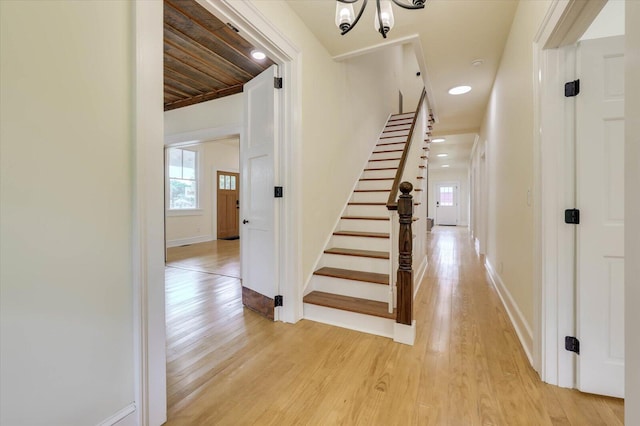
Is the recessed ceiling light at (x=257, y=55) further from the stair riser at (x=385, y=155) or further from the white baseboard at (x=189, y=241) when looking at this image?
the white baseboard at (x=189, y=241)

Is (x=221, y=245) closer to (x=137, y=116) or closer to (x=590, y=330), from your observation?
(x=137, y=116)

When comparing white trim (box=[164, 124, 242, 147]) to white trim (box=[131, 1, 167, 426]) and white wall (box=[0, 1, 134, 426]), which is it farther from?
white wall (box=[0, 1, 134, 426])

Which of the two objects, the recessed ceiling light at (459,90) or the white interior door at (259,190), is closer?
the white interior door at (259,190)

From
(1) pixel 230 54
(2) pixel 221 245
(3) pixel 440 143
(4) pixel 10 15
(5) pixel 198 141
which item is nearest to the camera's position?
(4) pixel 10 15

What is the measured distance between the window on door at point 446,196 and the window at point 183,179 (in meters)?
10.9

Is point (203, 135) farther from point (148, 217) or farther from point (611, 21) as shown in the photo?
point (611, 21)

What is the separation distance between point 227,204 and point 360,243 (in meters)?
5.80

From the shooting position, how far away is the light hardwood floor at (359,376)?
132 centimetres

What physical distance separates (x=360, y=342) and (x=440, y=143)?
6702 mm

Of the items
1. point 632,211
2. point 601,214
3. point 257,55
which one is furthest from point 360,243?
point 257,55

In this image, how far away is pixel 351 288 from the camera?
2496 millimetres

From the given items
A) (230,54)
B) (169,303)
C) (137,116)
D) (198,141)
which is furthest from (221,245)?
(137,116)

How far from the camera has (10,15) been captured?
845mm

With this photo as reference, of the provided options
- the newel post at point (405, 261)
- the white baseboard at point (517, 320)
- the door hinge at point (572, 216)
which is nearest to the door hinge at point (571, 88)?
the door hinge at point (572, 216)
